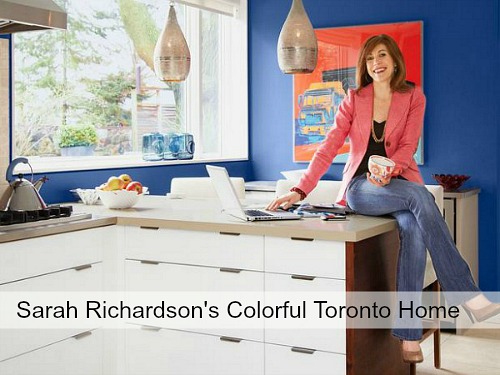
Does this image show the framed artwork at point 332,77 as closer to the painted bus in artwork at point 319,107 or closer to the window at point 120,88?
Result: the painted bus in artwork at point 319,107

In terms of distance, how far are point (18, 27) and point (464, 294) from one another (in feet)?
6.99

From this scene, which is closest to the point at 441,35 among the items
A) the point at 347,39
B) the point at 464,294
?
the point at 347,39

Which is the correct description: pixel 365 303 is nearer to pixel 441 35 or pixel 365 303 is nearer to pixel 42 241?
pixel 42 241

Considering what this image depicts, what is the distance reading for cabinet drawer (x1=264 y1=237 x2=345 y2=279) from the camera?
254 centimetres

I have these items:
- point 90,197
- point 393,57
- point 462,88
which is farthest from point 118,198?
point 462,88

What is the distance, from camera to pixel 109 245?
10.1ft

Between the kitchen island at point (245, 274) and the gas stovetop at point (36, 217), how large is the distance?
12cm

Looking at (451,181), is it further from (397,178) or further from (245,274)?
(245,274)

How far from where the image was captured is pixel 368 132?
9.84 ft

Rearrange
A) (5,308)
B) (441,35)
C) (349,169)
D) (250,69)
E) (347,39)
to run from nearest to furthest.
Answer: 1. (5,308)
2. (349,169)
3. (441,35)
4. (347,39)
5. (250,69)

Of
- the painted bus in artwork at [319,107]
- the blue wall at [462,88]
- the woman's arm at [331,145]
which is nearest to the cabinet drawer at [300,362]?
the woman's arm at [331,145]

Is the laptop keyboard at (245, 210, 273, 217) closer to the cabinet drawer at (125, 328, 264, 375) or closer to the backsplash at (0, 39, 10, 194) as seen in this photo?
the cabinet drawer at (125, 328, 264, 375)

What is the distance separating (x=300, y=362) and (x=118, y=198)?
1210 millimetres

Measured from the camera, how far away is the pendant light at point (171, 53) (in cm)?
338
